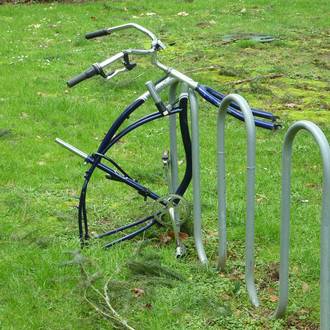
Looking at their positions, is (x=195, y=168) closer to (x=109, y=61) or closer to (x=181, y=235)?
(x=181, y=235)

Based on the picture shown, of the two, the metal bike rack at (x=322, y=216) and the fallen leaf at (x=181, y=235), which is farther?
the fallen leaf at (x=181, y=235)

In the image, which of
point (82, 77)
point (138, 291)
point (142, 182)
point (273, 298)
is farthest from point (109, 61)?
point (142, 182)

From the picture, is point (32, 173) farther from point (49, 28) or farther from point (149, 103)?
point (49, 28)

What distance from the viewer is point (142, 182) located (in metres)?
4.86

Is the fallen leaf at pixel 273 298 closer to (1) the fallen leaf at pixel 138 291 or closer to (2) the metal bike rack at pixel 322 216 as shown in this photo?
(2) the metal bike rack at pixel 322 216

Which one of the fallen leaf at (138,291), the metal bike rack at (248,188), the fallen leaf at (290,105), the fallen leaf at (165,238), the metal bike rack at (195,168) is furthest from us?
the fallen leaf at (290,105)

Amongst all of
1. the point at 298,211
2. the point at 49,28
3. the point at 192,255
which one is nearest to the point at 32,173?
A: the point at 192,255

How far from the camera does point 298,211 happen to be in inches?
163

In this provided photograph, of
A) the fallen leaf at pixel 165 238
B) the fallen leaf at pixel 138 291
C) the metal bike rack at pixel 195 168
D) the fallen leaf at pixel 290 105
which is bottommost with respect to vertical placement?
the fallen leaf at pixel 290 105

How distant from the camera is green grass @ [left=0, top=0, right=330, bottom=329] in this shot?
2920 millimetres

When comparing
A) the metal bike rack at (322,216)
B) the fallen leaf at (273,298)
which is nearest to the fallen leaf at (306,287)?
the fallen leaf at (273,298)

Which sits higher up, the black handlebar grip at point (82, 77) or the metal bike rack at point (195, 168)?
the black handlebar grip at point (82, 77)

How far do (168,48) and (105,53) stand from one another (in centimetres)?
124

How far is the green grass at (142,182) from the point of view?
2920 mm
